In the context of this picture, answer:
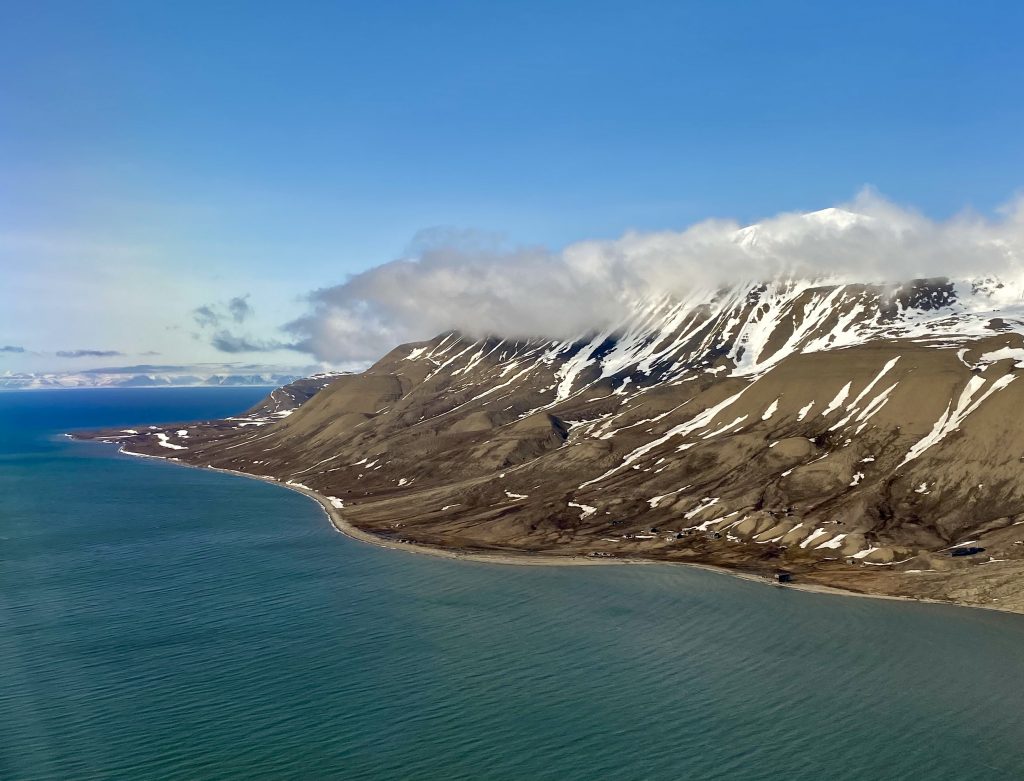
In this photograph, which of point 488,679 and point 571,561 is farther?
point 571,561

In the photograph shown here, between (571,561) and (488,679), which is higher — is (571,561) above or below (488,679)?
below

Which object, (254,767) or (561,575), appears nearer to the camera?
(254,767)

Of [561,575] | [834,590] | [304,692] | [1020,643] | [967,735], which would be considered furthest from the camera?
[561,575]

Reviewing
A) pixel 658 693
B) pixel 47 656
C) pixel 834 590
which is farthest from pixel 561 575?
pixel 47 656

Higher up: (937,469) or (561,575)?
(937,469)

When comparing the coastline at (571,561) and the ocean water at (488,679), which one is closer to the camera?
the ocean water at (488,679)

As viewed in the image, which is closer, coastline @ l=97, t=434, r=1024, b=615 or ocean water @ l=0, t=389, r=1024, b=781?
ocean water @ l=0, t=389, r=1024, b=781

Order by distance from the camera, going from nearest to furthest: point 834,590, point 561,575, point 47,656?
point 47,656
point 834,590
point 561,575

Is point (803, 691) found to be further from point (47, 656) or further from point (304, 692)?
point (47, 656)
